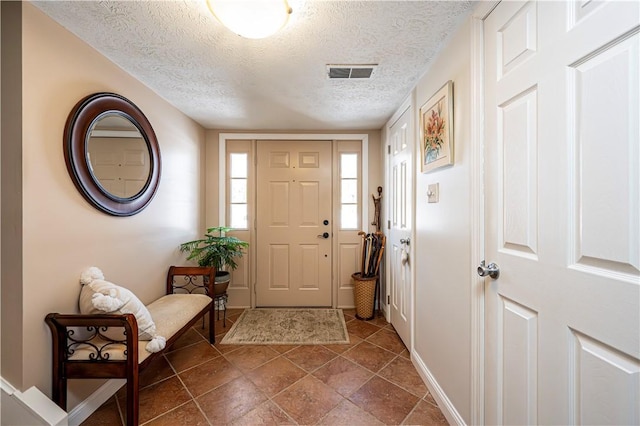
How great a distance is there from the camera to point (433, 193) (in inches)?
62.9

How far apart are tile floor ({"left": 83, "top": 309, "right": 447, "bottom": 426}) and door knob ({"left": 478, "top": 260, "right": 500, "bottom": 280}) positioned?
100 cm

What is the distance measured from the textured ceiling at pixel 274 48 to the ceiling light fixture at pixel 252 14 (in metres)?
0.13

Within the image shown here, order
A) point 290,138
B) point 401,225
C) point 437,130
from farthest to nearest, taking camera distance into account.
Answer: point 290,138 → point 401,225 → point 437,130

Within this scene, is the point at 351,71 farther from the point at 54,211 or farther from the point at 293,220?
the point at 54,211

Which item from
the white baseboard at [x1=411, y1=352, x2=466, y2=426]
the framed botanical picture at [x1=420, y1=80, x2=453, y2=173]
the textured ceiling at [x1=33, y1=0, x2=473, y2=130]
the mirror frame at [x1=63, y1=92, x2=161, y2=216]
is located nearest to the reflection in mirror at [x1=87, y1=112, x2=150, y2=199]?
the mirror frame at [x1=63, y1=92, x2=161, y2=216]

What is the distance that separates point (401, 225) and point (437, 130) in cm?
101

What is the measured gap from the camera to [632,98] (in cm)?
61

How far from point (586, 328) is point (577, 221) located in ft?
1.05

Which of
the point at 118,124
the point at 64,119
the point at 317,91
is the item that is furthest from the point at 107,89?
the point at 317,91

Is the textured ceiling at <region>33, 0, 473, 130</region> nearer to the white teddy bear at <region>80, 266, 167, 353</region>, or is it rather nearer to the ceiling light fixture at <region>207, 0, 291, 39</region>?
the ceiling light fixture at <region>207, 0, 291, 39</region>

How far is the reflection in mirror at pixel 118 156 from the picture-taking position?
151cm

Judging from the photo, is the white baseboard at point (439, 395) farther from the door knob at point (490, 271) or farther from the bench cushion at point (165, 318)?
the bench cushion at point (165, 318)

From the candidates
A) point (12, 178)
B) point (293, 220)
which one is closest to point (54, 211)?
point (12, 178)

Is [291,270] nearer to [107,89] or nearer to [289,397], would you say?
[289,397]
